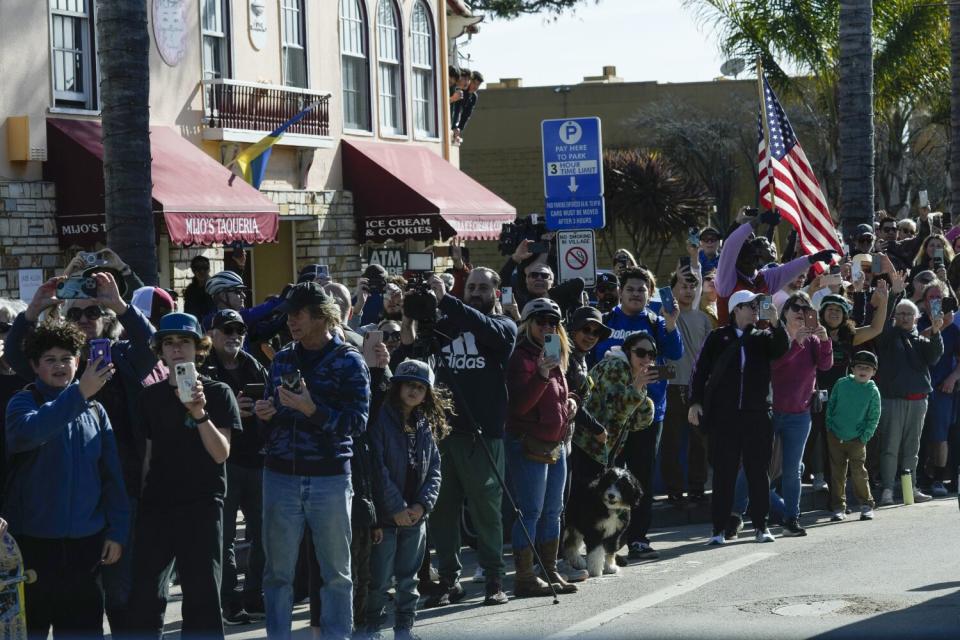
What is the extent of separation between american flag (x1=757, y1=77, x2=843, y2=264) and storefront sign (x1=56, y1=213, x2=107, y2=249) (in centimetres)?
717

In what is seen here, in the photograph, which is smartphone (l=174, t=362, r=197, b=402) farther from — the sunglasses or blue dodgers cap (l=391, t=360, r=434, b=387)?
the sunglasses

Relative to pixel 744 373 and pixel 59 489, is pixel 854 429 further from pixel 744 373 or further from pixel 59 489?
pixel 59 489

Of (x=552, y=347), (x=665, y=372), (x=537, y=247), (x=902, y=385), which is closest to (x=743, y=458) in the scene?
(x=665, y=372)

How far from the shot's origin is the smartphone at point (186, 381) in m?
7.45

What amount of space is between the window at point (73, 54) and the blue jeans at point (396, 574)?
10.3m

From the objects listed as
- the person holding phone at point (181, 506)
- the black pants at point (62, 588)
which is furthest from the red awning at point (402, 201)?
the black pants at point (62, 588)

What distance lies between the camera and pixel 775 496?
12.6m

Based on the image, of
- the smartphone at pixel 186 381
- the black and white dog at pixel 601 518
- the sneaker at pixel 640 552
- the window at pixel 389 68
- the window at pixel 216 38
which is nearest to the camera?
the smartphone at pixel 186 381

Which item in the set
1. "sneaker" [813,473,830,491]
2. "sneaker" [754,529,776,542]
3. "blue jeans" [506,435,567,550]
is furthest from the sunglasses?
"sneaker" [813,473,830,491]

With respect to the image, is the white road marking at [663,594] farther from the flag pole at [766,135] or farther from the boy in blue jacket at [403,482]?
the flag pole at [766,135]

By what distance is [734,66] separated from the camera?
108 ft

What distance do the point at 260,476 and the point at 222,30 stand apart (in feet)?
39.1

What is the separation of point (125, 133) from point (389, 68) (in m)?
11.9

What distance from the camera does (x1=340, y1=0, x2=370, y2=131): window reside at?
23359 millimetres
